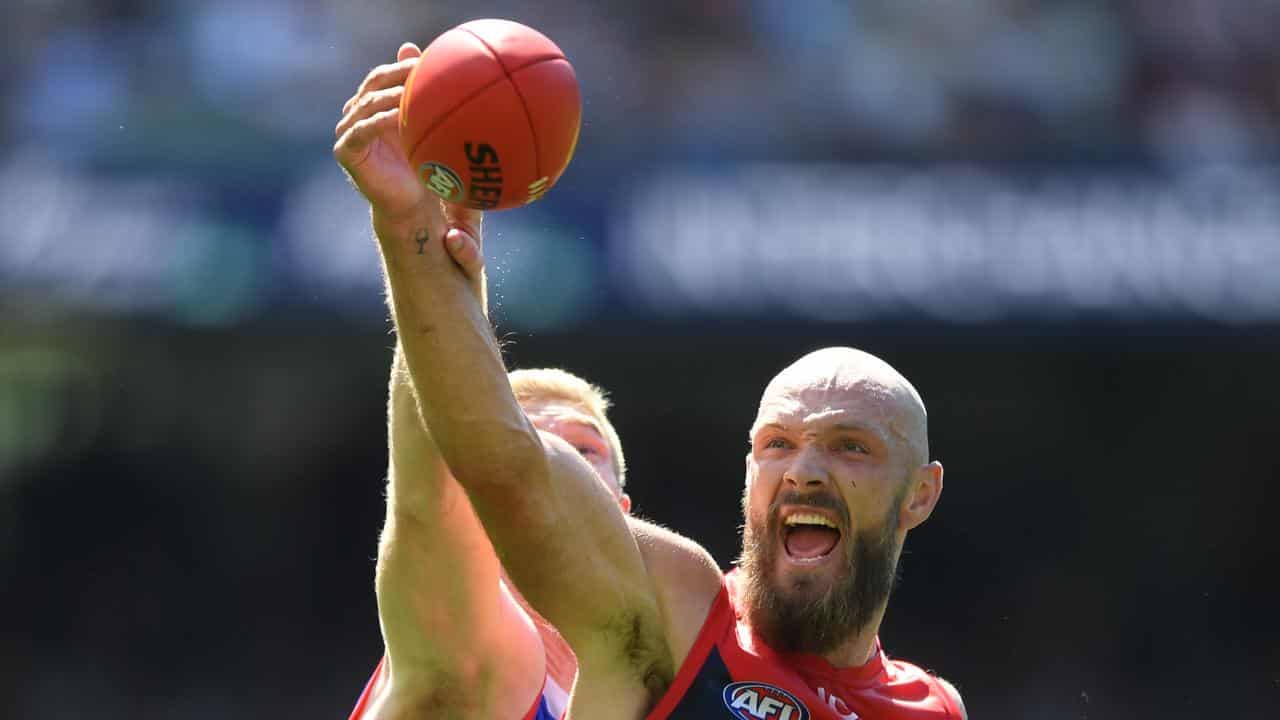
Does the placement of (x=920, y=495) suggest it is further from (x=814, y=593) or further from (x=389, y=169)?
(x=389, y=169)

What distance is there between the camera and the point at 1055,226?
1087 cm

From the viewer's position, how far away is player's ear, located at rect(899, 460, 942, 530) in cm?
430

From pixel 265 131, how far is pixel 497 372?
26.0 feet

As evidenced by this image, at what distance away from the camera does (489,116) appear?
3.20m

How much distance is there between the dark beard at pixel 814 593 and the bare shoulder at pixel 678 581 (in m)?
0.20

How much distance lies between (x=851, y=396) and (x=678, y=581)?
2.30 ft

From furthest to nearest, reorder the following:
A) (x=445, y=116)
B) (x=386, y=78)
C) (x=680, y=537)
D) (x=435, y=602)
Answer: (x=435, y=602), (x=680, y=537), (x=386, y=78), (x=445, y=116)

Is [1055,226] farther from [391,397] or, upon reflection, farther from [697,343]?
[391,397]

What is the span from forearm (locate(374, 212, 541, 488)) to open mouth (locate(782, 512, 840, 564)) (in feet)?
3.74

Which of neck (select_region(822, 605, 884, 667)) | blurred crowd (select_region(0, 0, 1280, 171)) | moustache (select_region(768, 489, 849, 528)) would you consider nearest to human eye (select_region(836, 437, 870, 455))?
moustache (select_region(768, 489, 849, 528))

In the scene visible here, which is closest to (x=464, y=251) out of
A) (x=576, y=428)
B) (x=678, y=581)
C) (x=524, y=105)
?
(x=524, y=105)

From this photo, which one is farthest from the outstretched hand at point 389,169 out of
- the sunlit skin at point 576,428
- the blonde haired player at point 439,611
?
the sunlit skin at point 576,428

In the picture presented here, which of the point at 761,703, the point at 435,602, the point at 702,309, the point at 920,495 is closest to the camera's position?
the point at 761,703

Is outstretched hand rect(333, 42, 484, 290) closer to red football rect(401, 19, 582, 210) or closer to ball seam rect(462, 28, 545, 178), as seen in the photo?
red football rect(401, 19, 582, 210)
